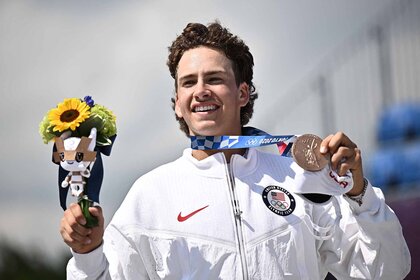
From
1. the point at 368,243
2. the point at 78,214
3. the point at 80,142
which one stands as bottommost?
the point at 368,243

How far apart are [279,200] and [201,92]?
0.47 m

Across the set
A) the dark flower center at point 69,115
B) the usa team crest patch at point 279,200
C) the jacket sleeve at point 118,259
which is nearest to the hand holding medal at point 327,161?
the usa team crest patch at point 279,200

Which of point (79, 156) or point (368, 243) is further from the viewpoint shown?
point (368, 243)

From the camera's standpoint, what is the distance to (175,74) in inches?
152

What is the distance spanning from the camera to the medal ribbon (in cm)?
355

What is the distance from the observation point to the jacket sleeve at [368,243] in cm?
348

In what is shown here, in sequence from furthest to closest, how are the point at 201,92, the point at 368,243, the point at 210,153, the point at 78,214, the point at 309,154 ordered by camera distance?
1. the point at 210,153
2. the point at 201,92
3. the point at 368,243
4. the point at 309,154
5. the point at 78,214

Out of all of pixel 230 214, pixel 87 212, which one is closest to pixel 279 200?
pixel 230 214

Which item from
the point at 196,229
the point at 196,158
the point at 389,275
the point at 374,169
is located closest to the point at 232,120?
the point at 196,158

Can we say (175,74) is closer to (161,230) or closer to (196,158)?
(196,158)

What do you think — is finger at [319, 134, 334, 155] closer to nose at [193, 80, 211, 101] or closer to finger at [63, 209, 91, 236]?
nose at [193, 80, 211, 101]

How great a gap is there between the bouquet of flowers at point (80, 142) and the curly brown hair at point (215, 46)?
481mm

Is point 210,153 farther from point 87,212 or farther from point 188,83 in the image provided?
point 87,212

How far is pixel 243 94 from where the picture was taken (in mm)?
3834
